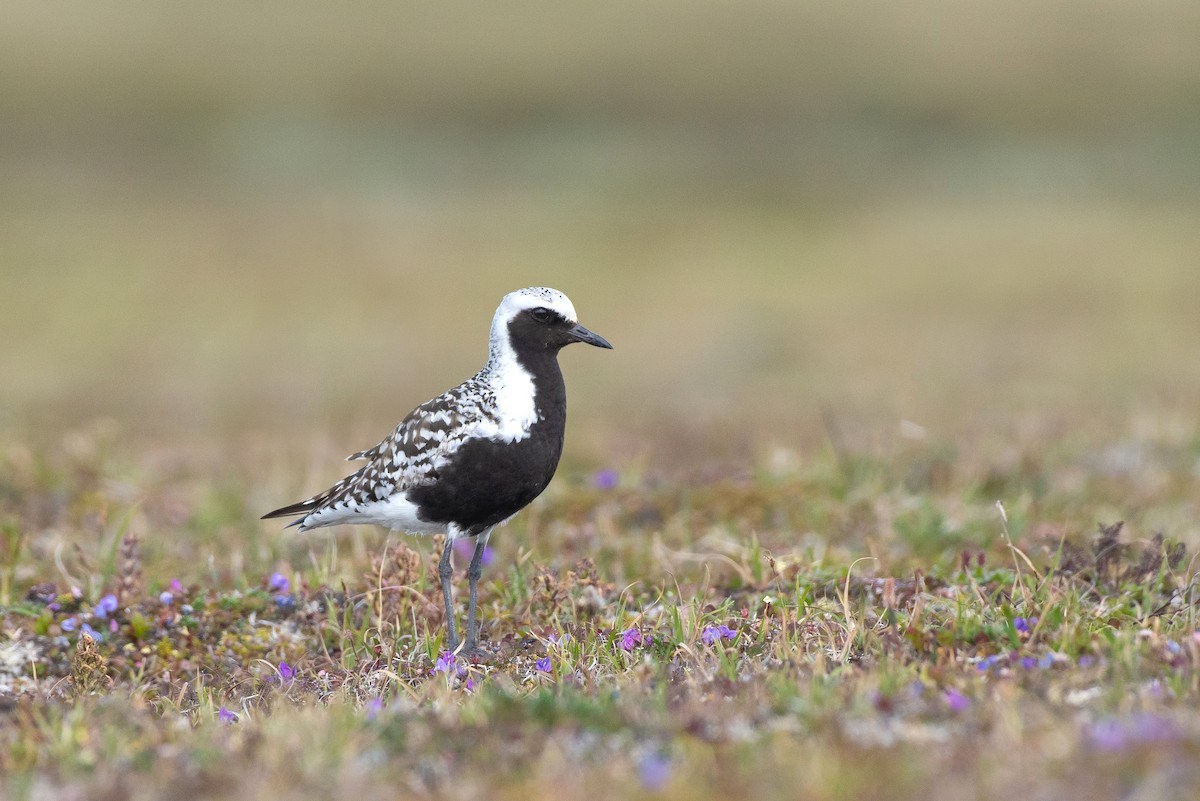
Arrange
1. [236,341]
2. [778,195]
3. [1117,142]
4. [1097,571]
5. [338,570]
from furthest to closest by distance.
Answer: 1. [1117,142]
2. [778,195]
3. [236,341]
4. [338,570]
5. [1097,571]

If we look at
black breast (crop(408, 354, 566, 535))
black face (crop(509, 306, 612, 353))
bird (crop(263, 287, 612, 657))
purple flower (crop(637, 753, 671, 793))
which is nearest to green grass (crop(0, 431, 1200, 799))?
purple flower (crop(637, 753, 671, 793))

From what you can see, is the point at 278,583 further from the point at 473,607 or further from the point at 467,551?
the point at 467,551

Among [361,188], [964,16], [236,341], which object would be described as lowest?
[236,341]

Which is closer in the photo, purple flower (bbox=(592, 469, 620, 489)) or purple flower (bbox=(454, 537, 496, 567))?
purple flower (bbox=(454, 537, 496, 567))

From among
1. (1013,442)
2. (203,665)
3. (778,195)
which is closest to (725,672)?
(203,665)

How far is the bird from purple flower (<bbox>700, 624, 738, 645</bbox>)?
1.36 meters

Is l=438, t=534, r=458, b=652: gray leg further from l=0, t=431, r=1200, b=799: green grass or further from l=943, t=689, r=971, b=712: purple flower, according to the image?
l=943, t=689, r=971, b=712: purple flower

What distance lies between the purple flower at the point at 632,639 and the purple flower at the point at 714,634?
10.9 inches

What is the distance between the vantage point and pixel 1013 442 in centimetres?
1134

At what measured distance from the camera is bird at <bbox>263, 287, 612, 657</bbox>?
286 inches

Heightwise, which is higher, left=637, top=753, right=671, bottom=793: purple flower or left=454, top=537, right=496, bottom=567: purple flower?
left=637, top=753, right=671, bottom=793: purple flower

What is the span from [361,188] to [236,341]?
547 inches

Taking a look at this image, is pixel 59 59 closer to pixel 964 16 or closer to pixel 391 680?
pixel 964 16

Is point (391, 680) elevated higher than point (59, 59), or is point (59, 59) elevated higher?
point (59, 59)
